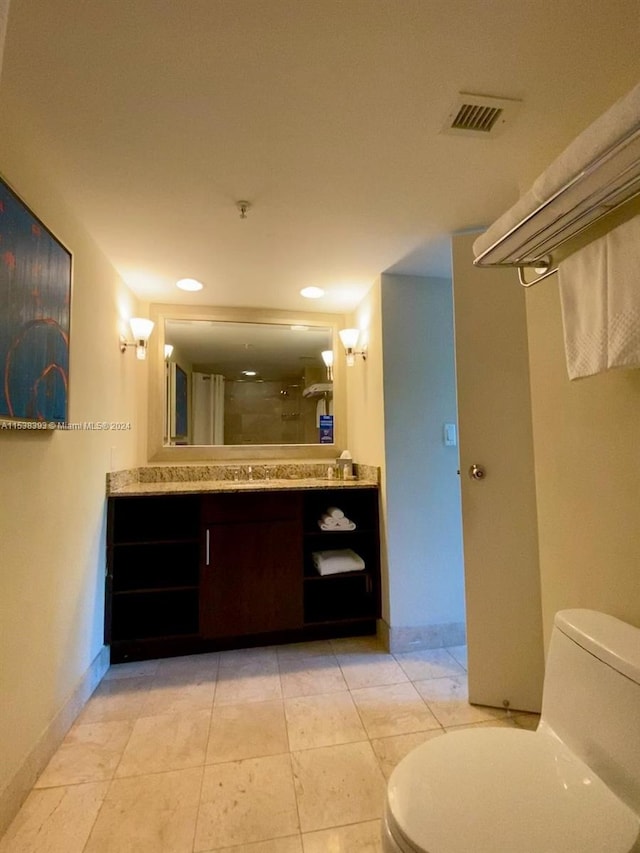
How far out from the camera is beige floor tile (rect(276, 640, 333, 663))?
226 cm

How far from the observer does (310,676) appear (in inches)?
80.4

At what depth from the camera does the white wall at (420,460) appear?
2.34 meters

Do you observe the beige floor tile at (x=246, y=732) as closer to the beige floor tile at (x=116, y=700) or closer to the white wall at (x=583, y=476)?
the beige floor tile at (x=116, y=700)

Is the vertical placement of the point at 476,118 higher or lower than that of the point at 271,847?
higher

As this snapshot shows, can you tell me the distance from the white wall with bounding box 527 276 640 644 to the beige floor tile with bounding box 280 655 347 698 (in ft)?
3.63

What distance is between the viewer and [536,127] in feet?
4.29

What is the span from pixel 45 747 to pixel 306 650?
4.15ft

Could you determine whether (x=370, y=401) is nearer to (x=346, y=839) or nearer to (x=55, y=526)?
(x=55, y=526)

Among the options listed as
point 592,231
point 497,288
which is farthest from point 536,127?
point 497,288

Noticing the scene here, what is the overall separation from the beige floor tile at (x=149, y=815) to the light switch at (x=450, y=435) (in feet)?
6.30

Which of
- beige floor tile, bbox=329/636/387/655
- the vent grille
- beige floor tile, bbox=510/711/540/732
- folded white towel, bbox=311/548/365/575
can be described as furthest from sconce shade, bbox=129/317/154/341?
beige floor tile, bbox=510/711/540/732

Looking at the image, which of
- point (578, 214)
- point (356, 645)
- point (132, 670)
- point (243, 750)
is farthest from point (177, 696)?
point (578, 214)

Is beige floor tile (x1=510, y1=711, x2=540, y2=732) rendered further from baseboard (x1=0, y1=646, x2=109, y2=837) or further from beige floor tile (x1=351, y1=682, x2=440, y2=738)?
baseboard (x1=0, y1=646, x2=109, y2=837)

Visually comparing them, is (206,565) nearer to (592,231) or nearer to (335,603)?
(335,603)
